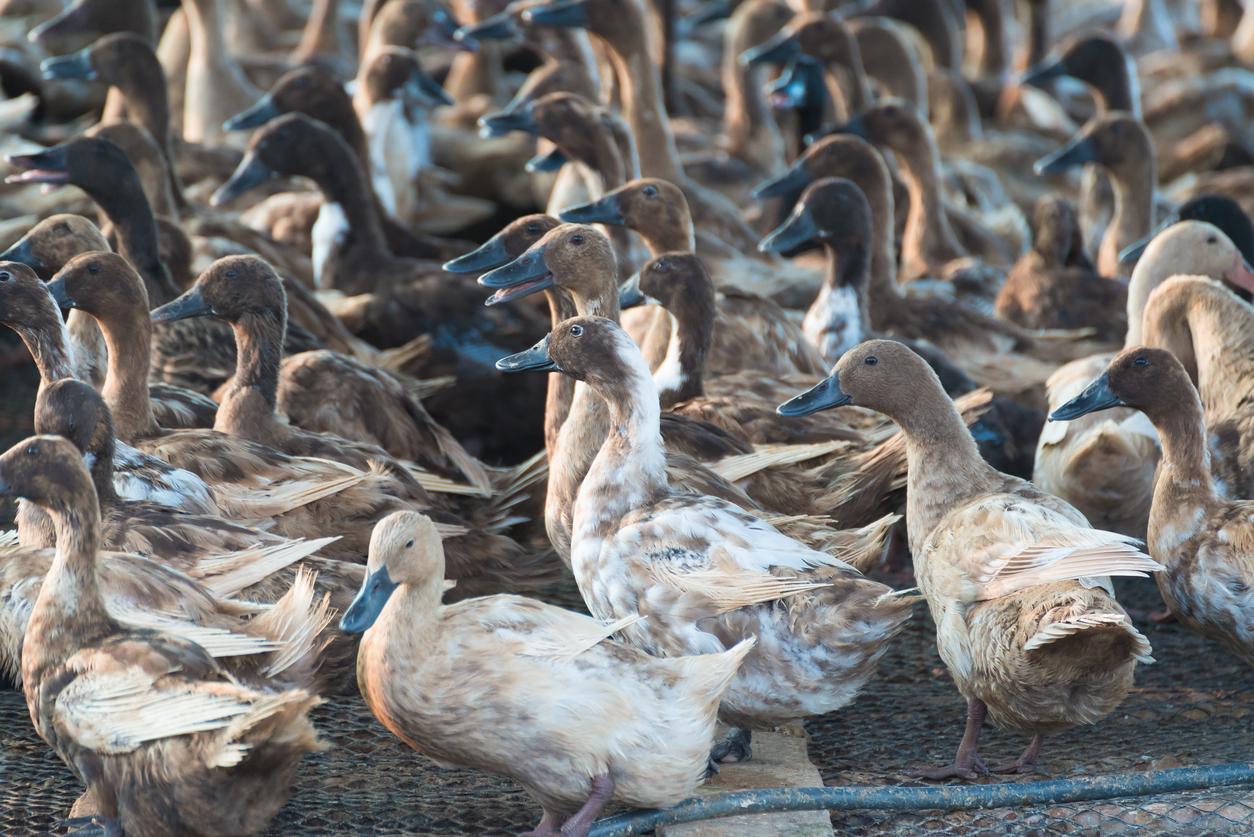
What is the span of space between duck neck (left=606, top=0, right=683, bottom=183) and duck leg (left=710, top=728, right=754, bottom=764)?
19.3 feet

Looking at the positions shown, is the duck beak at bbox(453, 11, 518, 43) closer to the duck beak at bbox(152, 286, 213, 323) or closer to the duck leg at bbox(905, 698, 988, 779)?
the duck beak at bbox(152, 286, 213, 323)

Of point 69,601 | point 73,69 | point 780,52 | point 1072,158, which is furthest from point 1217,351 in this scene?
point 73,69

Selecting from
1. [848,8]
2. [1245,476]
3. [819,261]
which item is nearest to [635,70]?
[819,261]

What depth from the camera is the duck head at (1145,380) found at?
5754mm

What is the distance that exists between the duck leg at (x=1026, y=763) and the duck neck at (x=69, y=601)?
2409 mm

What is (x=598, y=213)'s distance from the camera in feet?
26.0

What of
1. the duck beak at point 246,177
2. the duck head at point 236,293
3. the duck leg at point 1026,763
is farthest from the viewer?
the duck beak at point 246,177

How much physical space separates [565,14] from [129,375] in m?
5.63

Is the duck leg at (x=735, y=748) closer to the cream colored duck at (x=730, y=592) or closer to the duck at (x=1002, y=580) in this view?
the cream colored duck at (x=730, y=592)

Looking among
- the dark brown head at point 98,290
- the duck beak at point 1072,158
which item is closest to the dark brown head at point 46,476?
the dark brown head at point 98,290

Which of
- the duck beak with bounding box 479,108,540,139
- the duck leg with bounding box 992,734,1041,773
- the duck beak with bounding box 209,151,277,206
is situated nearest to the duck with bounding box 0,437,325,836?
the duck leg with bounding box 992,734,1041,773

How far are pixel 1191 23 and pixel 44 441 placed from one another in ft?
69.9

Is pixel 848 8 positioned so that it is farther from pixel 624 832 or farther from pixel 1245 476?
pixel 624 832

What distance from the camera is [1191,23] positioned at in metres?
23.3
